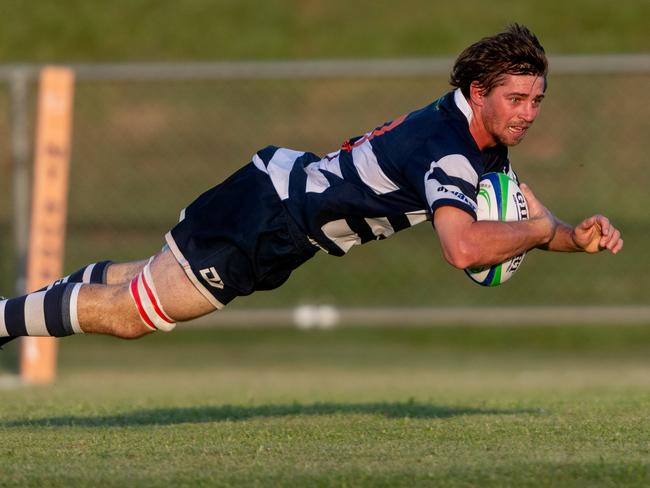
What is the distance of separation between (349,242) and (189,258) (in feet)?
2.53

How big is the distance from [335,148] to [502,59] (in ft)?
27.4

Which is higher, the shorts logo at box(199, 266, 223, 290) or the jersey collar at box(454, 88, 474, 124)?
the jersey collar at box(454, 88, 474, 124)

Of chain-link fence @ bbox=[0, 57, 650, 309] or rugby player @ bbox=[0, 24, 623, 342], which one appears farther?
chain-link fence @ bbox=[0, 57, 650, 309]

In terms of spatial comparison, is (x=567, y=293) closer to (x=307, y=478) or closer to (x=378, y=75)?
(x=378, y=75)

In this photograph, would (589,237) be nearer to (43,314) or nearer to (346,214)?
(346,214)

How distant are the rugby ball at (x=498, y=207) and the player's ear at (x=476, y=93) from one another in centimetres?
35

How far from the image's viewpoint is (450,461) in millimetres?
4855

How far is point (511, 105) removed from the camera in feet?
18.5

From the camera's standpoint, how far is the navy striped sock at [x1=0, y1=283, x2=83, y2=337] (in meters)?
6.00

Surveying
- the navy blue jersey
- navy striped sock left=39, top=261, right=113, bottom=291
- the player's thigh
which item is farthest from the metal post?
the navy blue jersey

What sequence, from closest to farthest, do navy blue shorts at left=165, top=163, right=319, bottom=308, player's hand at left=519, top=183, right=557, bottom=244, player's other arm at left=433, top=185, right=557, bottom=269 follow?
player's other arm at left=433, top=185, right=557, bottom=269
player's hand at left=519, top=183, right=557, bottom=244
navy blue shorts at left=165, top=163, right=319, bottom=308

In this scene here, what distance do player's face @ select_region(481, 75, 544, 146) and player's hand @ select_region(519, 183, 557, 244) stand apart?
1.05 ft

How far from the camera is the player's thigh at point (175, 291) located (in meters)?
5.96

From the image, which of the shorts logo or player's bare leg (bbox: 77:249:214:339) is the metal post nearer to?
player's bare leg (bbox: 77:249:214:339)
